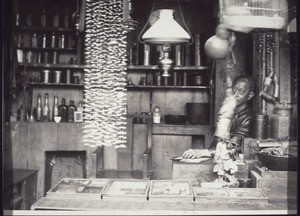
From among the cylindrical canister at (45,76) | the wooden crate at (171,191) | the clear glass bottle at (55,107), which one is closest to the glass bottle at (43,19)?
the cylindrical canister at (45,76)

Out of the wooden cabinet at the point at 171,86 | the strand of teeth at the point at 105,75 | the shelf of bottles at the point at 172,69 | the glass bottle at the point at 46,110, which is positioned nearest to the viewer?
the strand of teeth at the point at 105,75

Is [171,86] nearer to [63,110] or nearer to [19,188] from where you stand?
[63,110]

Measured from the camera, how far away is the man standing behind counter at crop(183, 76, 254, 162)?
405 centimetres

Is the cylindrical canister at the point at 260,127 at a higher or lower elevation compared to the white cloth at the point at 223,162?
higher

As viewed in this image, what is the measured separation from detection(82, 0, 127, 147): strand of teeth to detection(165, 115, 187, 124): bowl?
552mm

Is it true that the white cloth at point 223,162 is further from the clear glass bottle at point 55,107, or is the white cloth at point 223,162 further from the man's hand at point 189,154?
A: the clear glass bottle at point 55,107

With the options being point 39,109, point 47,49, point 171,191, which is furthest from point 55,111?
point 171,191

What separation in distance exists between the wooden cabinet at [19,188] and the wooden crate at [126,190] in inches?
22.9

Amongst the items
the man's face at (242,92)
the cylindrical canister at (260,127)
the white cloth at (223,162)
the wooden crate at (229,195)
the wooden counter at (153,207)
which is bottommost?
the wooden counter at (153,207)

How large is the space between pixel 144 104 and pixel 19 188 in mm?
1460

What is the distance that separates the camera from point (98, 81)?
13.8 ft

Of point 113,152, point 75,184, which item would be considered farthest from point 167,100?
point 75,184

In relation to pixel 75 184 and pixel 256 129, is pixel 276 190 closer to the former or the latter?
pixel 256 129

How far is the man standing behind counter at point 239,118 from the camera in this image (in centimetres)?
405
